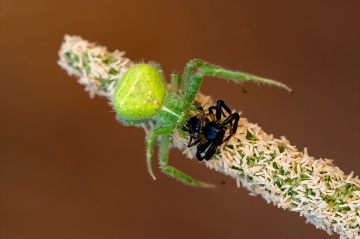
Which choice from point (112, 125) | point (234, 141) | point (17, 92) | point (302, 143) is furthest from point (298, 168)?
point (17, 92)

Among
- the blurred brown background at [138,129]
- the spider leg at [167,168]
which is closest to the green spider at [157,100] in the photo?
the spider leg at [167,168]

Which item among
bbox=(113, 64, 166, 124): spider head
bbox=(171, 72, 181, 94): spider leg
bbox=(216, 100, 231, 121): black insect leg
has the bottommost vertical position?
bbox=(113, 64, 166, 124): spider head

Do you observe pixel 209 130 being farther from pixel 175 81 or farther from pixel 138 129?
pixel 138 129

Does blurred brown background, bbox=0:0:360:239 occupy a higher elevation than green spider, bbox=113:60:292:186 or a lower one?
higher

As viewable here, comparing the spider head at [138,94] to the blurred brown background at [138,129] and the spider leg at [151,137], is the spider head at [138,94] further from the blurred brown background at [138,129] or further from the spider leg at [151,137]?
the blurred brown background at [138,129]

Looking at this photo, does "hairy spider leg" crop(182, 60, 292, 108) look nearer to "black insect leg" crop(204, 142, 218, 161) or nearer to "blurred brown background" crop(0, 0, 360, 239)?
"black insect leg" crop(204, 142, 218, 161)

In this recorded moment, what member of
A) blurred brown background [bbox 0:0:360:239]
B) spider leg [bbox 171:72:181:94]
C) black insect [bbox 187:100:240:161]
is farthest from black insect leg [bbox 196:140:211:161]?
blurred brown background [bbox 0:0:360:239]

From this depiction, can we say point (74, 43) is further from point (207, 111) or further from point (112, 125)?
point (112, 125)
